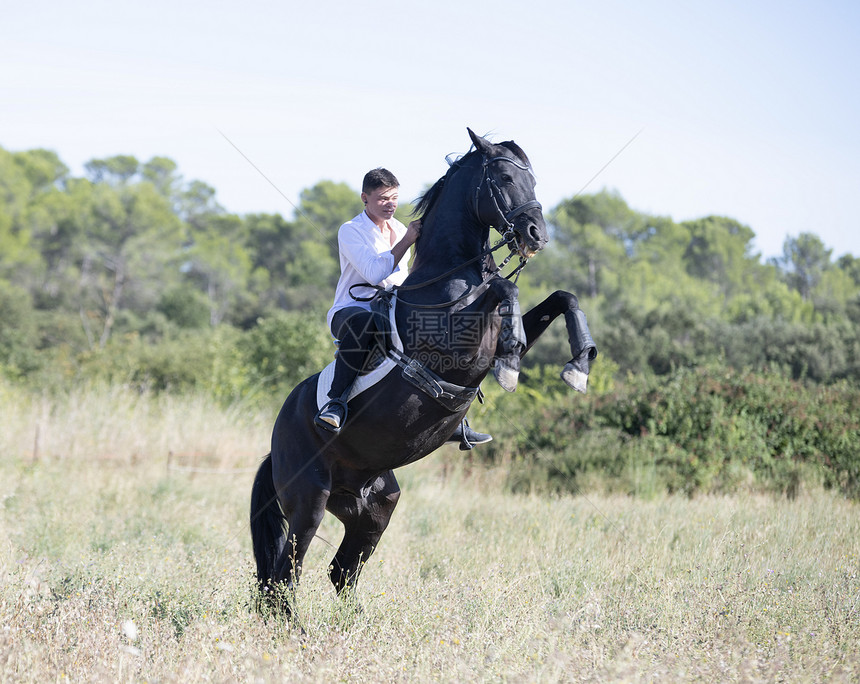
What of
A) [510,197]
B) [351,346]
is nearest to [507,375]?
[510,197]

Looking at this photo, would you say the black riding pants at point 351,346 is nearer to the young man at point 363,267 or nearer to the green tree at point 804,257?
the young man at point 363,267

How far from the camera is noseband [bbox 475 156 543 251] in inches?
192

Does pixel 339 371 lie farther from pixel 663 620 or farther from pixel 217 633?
pixel 663 620

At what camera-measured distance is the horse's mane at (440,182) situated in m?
5.23

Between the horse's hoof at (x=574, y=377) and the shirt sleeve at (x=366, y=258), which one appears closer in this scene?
the horse's hoof at (x=574, y=377)

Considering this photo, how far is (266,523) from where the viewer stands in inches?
256

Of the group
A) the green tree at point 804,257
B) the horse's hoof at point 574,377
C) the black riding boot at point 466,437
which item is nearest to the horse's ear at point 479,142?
the horse's hoof at point 574,377

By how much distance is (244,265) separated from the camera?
67.5 m

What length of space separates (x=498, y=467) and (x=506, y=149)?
30.1ft

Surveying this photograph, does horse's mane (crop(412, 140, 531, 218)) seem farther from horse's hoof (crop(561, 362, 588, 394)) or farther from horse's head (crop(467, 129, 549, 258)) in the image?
horse's hoof (crop(561, 362, 588, 394))

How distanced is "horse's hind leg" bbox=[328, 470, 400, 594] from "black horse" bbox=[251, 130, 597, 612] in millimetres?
133

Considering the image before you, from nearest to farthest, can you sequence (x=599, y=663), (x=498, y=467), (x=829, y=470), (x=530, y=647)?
(x=599, y=663)
(x=530, y=647)
(x=829, y=470)
(x=498, y=467)

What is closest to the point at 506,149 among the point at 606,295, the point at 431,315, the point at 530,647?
the point at 431,315

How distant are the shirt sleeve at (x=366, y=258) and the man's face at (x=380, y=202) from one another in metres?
0.22
